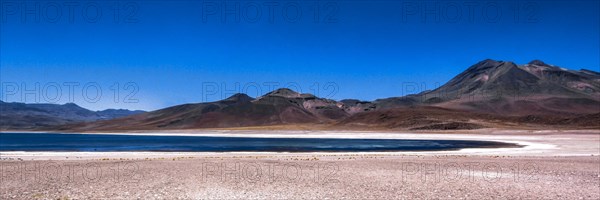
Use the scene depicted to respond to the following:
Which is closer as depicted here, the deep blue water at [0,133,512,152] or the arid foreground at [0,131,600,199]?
the arid foreground at [0,131,600,199]

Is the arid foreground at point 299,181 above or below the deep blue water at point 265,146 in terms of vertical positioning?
above

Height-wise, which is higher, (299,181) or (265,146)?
(299,181)

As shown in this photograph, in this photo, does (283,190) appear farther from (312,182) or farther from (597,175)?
(597,175)

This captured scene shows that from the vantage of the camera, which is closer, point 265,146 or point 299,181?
point 299,181

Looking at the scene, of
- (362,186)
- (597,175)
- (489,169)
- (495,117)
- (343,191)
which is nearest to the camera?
(343,191)

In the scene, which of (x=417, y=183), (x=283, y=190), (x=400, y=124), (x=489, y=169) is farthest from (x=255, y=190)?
(x=400, y=124)

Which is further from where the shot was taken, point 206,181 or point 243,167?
point 243,167

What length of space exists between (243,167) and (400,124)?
129272mm

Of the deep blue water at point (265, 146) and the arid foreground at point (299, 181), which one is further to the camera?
the deep blue water at point (265, 146)

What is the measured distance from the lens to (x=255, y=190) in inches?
632

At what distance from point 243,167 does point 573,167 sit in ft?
57.2

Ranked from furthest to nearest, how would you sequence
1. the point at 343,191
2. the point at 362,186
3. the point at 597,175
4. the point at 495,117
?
1. the point at 495,117
2. the point at 597,175
3. the point at 362,186
4. the point at 343,191

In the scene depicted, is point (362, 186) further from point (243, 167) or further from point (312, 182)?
point (243, 167)

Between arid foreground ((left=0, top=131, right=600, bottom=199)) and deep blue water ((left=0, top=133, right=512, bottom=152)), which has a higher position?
arid foreground ((left=0, top=131, right=600, bottom=199))
